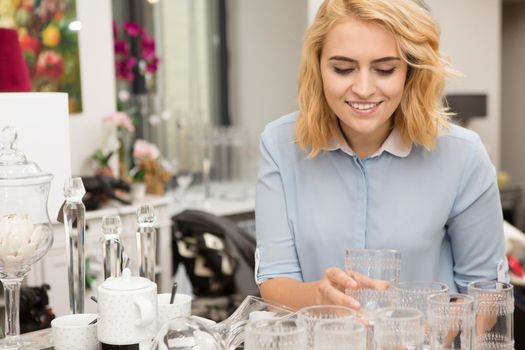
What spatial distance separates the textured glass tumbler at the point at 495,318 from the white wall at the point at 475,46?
16.9ft

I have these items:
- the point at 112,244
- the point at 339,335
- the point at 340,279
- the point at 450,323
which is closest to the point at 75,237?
the point at 112,244

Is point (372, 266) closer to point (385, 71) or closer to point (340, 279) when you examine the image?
point (340, 279)

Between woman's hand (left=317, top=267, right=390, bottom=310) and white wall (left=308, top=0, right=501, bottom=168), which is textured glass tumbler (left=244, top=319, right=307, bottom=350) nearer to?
woman's hand (left=317, top=267, right=390, bottom=310)

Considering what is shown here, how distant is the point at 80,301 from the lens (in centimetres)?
150

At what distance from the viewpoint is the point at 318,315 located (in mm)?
1147

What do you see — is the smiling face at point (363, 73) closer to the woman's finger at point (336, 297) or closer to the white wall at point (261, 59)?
the woman's finger at point (336, 297)

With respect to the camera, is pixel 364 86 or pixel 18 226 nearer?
pixel 18 226

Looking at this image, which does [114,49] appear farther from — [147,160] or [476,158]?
[476,158]

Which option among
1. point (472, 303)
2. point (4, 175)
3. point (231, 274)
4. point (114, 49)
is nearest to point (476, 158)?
point (472, 303)

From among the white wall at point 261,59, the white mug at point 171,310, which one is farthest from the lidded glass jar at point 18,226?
the white wall at point 261,59

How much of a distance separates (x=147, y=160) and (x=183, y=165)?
83cm

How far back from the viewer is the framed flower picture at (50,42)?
360 cm

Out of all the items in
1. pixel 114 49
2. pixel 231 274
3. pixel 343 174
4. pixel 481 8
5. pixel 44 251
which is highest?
pixel 481 8

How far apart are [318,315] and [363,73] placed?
0.62 meters
